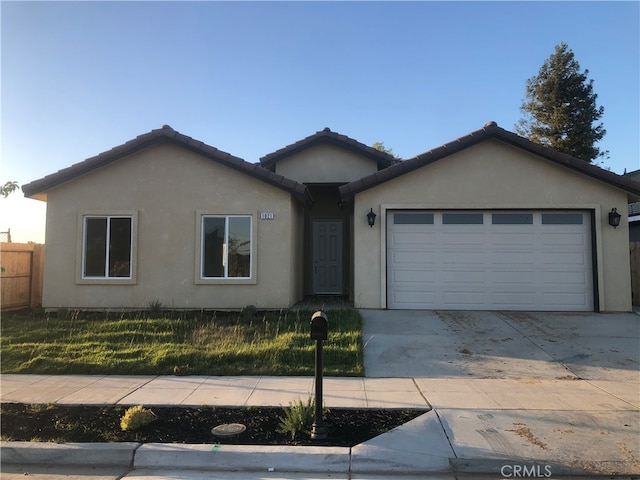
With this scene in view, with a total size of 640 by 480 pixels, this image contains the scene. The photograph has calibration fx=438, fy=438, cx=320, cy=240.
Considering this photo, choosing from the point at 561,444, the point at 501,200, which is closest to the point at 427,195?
the point at 501,200

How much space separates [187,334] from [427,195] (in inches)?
261

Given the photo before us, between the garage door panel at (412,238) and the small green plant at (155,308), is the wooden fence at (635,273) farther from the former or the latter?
the small green plant at (155,308)

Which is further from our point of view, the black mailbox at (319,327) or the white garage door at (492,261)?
the white garage door at (492,261)

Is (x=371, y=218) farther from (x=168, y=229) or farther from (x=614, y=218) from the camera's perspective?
(x=614, y=218)

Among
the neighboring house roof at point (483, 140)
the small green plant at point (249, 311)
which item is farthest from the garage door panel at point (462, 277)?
the small green plant at point (249, 311)

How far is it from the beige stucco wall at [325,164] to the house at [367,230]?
3.39m

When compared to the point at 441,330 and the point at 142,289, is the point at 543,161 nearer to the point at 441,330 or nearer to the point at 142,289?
the point at 441,330

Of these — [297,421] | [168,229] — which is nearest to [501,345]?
[297,421]

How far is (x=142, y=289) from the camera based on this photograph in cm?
1097

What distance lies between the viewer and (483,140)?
1102cm

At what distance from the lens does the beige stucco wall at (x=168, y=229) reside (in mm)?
10938

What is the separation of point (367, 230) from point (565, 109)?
24.3m

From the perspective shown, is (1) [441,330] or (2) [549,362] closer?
(2) [549,362]

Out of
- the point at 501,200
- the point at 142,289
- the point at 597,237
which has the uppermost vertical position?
the point at 501,200
